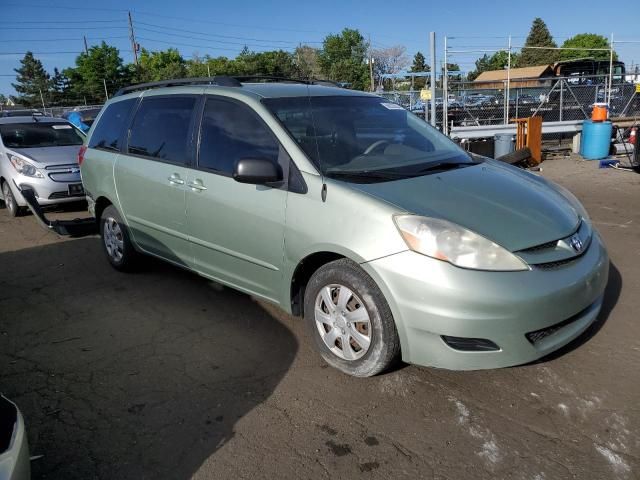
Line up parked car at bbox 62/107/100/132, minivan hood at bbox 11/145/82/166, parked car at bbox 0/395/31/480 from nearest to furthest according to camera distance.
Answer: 1. parked car at bbox 0/395/31/480
2. minivan hood at bbox 11/145/82/166
3. parked car at bbox 62/107/100/132

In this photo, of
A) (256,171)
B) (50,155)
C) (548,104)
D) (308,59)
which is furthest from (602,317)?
(308,59)

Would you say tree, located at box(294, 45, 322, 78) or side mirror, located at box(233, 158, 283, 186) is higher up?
tree, located at box(294, 45, 322, 78)

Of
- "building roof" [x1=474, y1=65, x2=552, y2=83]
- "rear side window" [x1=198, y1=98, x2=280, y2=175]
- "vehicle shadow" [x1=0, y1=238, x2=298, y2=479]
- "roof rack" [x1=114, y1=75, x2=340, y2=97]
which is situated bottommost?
"vehicle shadow" [x1=0, y1=238, x2=298, y2=479]

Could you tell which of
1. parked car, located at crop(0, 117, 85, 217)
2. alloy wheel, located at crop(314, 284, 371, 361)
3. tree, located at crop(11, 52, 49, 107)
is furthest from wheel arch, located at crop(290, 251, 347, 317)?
tree, located at crop(11, 52, 49, 107)

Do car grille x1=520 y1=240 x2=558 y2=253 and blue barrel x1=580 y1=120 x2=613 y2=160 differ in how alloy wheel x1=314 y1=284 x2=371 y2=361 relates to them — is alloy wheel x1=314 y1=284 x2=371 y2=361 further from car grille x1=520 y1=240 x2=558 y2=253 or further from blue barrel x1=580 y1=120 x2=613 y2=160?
blue barrel x1=580 y1=120 x2=613 y2=160

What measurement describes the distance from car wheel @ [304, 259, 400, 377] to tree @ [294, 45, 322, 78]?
6969cm

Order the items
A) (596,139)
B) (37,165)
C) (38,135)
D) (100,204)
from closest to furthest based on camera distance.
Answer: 1. (100,204)
2. (37,165)
3. (38,135)
4. (596,139)

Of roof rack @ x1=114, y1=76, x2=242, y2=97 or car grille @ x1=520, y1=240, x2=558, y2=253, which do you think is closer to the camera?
car grille @ x1=520, y1=240, x2=558, y2=253

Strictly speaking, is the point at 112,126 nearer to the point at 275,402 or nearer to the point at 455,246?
the point at 275,402

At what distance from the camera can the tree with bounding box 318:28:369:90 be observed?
6994 cm

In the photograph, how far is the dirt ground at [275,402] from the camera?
8.14 feet

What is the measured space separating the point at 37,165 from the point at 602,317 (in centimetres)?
759

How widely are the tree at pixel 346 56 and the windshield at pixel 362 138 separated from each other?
67.3 m

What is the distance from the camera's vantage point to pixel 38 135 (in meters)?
8.74
